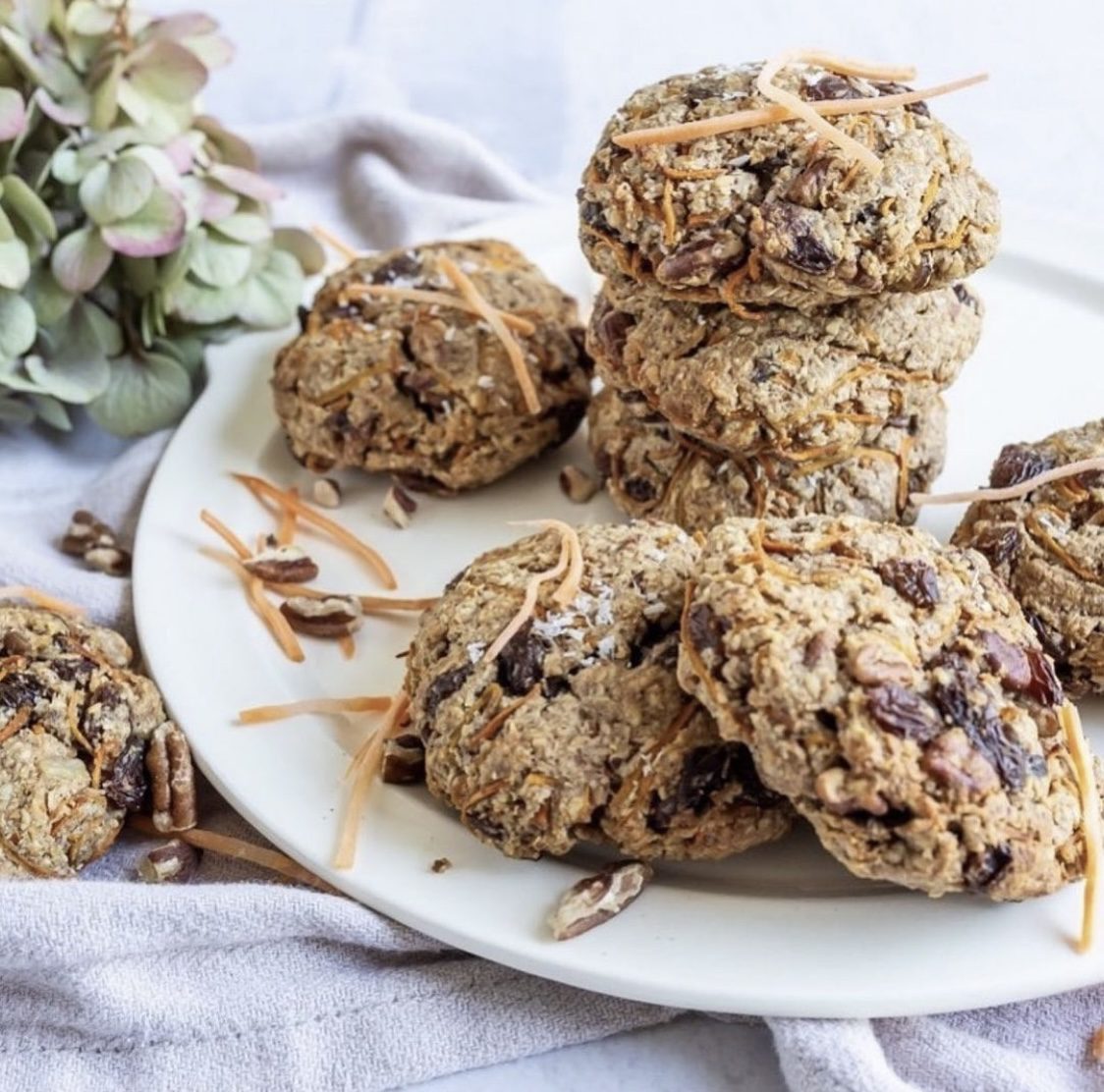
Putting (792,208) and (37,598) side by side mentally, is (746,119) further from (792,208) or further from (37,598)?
(37,598)

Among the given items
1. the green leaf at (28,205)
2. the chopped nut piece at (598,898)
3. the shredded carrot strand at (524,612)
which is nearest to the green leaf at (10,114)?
the green leaf at (28,205)

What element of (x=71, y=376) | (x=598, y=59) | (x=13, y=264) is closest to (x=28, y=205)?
(x=13, y=264)

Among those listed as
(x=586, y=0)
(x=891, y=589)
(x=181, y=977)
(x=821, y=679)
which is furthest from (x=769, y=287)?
(x=586, y=0)

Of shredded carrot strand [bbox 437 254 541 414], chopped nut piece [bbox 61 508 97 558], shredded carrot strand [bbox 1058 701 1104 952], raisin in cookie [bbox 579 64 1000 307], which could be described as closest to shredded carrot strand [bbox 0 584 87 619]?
chopped nut piece [bbox 61 508 97 558]

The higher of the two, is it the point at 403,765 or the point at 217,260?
the point at 217,260

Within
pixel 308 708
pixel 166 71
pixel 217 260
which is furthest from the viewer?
pixel 217 260

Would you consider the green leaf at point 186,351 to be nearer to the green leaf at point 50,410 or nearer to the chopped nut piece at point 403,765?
the green leaf at point 50,410
